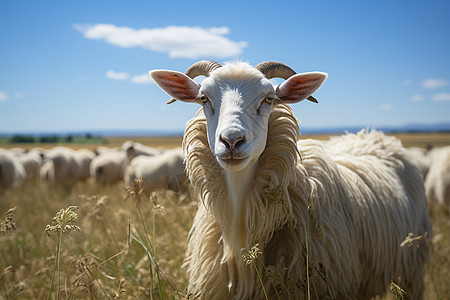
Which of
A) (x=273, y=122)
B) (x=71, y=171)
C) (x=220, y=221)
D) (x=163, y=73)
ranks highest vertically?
(x=163, y=73)

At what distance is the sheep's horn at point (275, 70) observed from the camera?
265 cm

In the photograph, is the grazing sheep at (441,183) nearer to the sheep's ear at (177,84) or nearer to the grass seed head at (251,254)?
the sheep's ear at (177,84)

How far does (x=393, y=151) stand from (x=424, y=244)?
43.2 inches

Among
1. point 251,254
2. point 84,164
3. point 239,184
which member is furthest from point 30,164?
point 251,254

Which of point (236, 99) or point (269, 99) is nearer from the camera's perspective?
point (236, 99)

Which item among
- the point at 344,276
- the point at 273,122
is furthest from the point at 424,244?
the point at 273,122

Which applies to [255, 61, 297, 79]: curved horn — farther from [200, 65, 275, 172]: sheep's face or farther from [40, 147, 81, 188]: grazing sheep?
[40, 147, 81, 188]: grazing sheep

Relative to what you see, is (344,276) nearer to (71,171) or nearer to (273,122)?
(273,122)

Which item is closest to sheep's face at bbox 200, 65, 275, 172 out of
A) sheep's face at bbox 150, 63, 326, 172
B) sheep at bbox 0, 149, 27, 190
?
sheep's face at bbox 150, 63, 326, 172

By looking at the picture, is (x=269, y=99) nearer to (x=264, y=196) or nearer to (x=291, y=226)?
(x=264, y=196)

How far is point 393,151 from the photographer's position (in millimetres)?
4090

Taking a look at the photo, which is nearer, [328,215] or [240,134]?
[240,134]

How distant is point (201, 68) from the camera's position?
9.30 ft

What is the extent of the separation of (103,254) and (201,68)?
2540 millimetres
